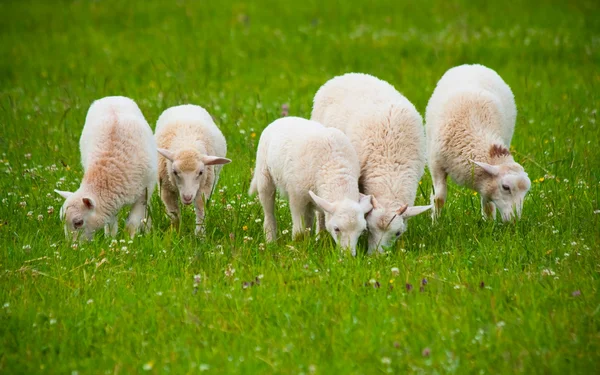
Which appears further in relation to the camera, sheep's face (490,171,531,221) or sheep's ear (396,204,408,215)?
sheep's face (490,171,531,221)

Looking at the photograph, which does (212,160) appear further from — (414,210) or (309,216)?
(414,210)

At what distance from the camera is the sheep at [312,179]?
589 cm

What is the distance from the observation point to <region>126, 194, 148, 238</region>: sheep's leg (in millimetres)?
6758

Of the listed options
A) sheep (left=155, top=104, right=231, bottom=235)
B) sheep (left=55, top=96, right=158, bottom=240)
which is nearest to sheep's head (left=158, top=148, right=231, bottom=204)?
sheep (left=155, top=104, right=231, bottom=235)

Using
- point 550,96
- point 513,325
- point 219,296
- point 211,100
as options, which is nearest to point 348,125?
point 219,296

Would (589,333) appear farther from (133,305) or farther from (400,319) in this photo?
(133,305)

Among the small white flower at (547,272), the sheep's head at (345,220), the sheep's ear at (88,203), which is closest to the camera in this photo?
the small white flower at (547,272)

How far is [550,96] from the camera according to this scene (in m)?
10.8

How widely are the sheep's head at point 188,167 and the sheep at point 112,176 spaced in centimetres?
19

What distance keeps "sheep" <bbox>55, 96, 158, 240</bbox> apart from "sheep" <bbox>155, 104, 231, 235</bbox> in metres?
0.26

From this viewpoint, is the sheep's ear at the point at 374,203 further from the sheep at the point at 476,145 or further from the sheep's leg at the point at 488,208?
the sheep's leg at the point at 488,208

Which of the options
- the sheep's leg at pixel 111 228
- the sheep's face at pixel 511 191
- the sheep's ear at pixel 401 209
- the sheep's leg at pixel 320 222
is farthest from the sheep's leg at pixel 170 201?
the sheep's face at pixel 511 191

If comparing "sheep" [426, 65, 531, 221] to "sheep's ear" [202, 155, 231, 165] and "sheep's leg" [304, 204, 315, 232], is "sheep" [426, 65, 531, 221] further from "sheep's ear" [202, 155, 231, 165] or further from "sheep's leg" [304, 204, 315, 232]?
"sheep's ear" [202, 155, 231, 165]

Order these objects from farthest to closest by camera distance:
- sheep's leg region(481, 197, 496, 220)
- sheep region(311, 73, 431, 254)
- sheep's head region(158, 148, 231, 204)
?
sheep's leg region(481, 197, 496, 220) → sheep's head region(158, 148, 231, 204) → sheep region(311, 73, 431, 254)
